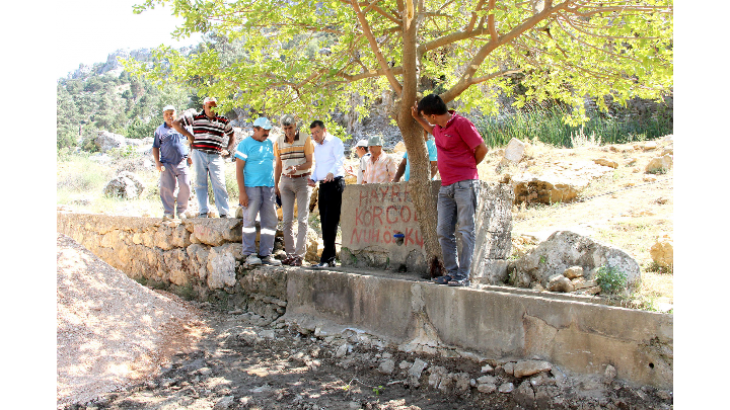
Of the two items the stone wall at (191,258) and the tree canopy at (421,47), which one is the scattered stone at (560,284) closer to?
the tree canopy at (421,47)

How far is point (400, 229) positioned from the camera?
203 inches

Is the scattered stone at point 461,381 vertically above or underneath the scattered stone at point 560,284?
underneath

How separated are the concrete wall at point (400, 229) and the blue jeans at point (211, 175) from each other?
1.90 metres

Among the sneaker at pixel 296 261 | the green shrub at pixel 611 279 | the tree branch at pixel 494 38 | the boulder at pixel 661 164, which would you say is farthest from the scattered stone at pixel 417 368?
the boulder at pixel 661 164

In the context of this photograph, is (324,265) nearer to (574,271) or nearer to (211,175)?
(211,175)

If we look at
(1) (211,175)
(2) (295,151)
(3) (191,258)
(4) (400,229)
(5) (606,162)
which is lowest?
(3) (191,258)

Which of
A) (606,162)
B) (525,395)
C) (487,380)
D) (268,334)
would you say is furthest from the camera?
(606,162)

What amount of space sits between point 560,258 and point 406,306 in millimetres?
1670

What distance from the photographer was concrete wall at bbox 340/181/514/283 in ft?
15.4

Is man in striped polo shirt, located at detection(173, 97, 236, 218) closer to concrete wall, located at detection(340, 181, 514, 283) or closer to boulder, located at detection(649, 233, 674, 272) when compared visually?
concrete wall, located at detection(340, 181, 514, 283)

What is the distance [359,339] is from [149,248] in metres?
4.01

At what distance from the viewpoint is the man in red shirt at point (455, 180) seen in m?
4.17

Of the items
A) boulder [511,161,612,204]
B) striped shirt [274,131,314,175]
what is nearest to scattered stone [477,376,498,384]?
striped shirt [274,131,314,175]

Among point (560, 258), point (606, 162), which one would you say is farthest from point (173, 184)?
point (606, 162)
